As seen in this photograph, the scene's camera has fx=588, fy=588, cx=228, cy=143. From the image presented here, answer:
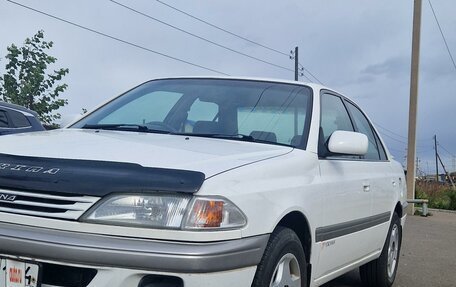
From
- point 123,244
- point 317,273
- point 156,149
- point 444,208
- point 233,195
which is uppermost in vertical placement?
point 156,149

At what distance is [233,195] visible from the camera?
9.28 ft

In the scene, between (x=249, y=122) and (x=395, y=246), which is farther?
(x=395, y=246)

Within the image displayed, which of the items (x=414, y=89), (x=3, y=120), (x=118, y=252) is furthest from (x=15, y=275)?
(x=414, y=89)

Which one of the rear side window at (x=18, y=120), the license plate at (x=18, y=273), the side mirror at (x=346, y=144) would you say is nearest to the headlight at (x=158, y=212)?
the license plate at (x=18, y=273)

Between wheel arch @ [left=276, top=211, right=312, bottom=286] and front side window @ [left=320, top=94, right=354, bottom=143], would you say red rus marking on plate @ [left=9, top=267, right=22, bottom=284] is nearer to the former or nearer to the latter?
wheel arch @ [left=276, top=211, right=312, bottom=286]

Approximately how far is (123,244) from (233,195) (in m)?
0.57

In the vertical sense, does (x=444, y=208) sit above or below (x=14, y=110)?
below

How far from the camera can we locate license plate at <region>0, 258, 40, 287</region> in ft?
8.75

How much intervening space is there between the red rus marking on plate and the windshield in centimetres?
147

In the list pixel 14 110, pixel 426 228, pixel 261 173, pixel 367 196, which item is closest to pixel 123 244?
pixel 261 173

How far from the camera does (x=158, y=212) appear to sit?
269cm

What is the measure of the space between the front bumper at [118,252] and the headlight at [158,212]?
78 millimetres

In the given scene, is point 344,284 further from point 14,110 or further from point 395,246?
point 14,110

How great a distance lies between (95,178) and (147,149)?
1.55 feet
